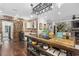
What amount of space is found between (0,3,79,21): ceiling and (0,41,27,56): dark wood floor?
524mm

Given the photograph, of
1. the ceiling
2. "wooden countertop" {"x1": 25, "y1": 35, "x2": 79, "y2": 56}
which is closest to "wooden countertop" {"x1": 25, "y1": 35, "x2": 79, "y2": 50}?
"wooden countertop" {"x1": 25, "y1": 35, "x2": 79, "y2": 56}

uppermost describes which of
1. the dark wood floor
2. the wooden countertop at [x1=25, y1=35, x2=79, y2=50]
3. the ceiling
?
the ceiling

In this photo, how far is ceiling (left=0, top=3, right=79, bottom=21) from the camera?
7.97ft

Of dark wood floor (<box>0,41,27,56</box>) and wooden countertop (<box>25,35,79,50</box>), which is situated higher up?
wooden countertop (<box>25,35,79,50</box>)

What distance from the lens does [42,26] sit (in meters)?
2.54

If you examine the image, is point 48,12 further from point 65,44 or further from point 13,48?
point 13,48

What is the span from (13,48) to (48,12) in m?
0.91

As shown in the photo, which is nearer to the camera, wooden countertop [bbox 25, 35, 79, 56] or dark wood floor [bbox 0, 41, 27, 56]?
wooden countertop [bbox 25, 35, 79, 56]

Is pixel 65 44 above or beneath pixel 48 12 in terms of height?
beneath

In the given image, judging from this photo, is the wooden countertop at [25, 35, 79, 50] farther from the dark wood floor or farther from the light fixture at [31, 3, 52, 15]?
the light fixture at [31, 3, 52, 15]

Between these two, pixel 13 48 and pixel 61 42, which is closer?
pixel 61 42

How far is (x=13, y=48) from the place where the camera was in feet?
8.42

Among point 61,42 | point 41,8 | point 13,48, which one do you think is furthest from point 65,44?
point 13,48

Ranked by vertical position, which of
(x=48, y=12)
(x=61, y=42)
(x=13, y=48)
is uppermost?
(x=48, y=12)
